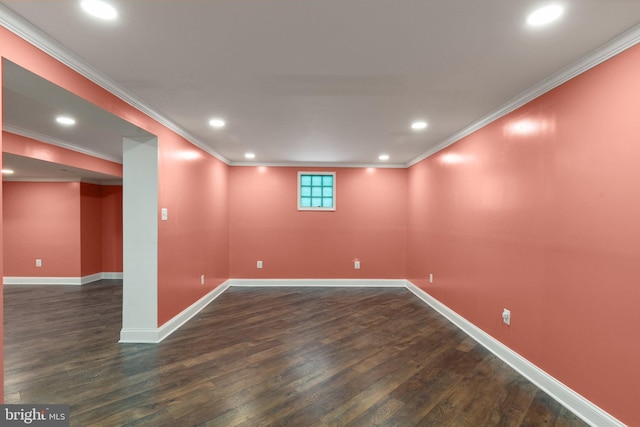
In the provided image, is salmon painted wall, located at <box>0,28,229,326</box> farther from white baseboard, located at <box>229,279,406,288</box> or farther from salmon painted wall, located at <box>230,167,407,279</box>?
white baseboard, located at <box>229,279,406,288</box>

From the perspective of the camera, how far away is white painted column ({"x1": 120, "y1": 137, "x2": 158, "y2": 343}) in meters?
2.88

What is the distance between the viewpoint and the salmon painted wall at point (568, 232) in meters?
1.60

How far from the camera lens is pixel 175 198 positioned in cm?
323

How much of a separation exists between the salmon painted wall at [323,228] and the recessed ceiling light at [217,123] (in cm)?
213

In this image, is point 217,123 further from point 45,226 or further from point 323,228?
point 45,226

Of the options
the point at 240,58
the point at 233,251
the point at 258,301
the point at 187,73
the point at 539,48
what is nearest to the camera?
the point at 539,48

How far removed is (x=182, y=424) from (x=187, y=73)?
240 cm

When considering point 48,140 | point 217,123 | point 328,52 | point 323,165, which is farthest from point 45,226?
point 328,52

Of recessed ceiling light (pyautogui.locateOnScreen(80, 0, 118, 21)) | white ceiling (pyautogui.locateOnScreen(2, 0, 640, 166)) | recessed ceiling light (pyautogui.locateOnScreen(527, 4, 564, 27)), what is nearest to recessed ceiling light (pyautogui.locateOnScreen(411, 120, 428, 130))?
white ceiling (pyautogui.locateOnScreen(2, 0, 640, 166))

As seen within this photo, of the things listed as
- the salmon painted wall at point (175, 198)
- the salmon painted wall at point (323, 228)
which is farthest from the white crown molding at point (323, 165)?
the salmon painted wall at point (175, 198)

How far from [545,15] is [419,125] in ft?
5.61

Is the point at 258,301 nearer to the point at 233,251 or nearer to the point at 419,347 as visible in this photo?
the point at 233,251

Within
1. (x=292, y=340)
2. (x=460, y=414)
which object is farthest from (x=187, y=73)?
(x=460, y=414)

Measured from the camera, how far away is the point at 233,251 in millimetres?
5297
